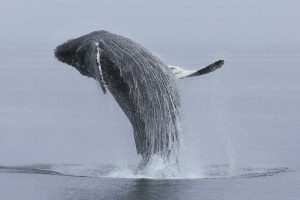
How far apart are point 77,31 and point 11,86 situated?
124 feet

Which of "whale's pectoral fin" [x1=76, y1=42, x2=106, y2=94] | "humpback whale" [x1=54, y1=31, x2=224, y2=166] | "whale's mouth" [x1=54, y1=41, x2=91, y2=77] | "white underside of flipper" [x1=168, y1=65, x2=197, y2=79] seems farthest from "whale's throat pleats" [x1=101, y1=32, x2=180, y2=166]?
"whale's mouth" [x1=54, y1=41, x2=91, y2=77]

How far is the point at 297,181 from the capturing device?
58.6ft

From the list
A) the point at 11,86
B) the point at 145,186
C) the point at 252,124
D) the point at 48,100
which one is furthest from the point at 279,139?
the point at 11,86

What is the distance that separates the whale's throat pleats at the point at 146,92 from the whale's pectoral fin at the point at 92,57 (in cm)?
34


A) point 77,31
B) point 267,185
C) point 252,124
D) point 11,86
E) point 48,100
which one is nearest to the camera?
point 267,185

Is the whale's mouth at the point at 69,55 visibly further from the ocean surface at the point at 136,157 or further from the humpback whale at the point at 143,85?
the ocean surface at the point at 136,157

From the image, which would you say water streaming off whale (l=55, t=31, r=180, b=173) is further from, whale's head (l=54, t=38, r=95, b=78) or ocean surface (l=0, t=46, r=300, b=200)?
ocean surface (l=0, t=46, r=300, b=200)

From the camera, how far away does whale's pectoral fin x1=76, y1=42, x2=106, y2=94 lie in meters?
16.7

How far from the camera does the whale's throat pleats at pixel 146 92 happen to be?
57.9ft

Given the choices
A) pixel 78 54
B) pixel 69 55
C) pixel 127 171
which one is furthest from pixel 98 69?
pixel 127 171

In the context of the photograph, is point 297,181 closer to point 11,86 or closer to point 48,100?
point 48,100

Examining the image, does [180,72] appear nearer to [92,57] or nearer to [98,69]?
[92,57]

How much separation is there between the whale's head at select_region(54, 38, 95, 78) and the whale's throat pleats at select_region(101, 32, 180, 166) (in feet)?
1.20

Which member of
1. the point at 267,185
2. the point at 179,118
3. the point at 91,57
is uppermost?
the point at 91,57
